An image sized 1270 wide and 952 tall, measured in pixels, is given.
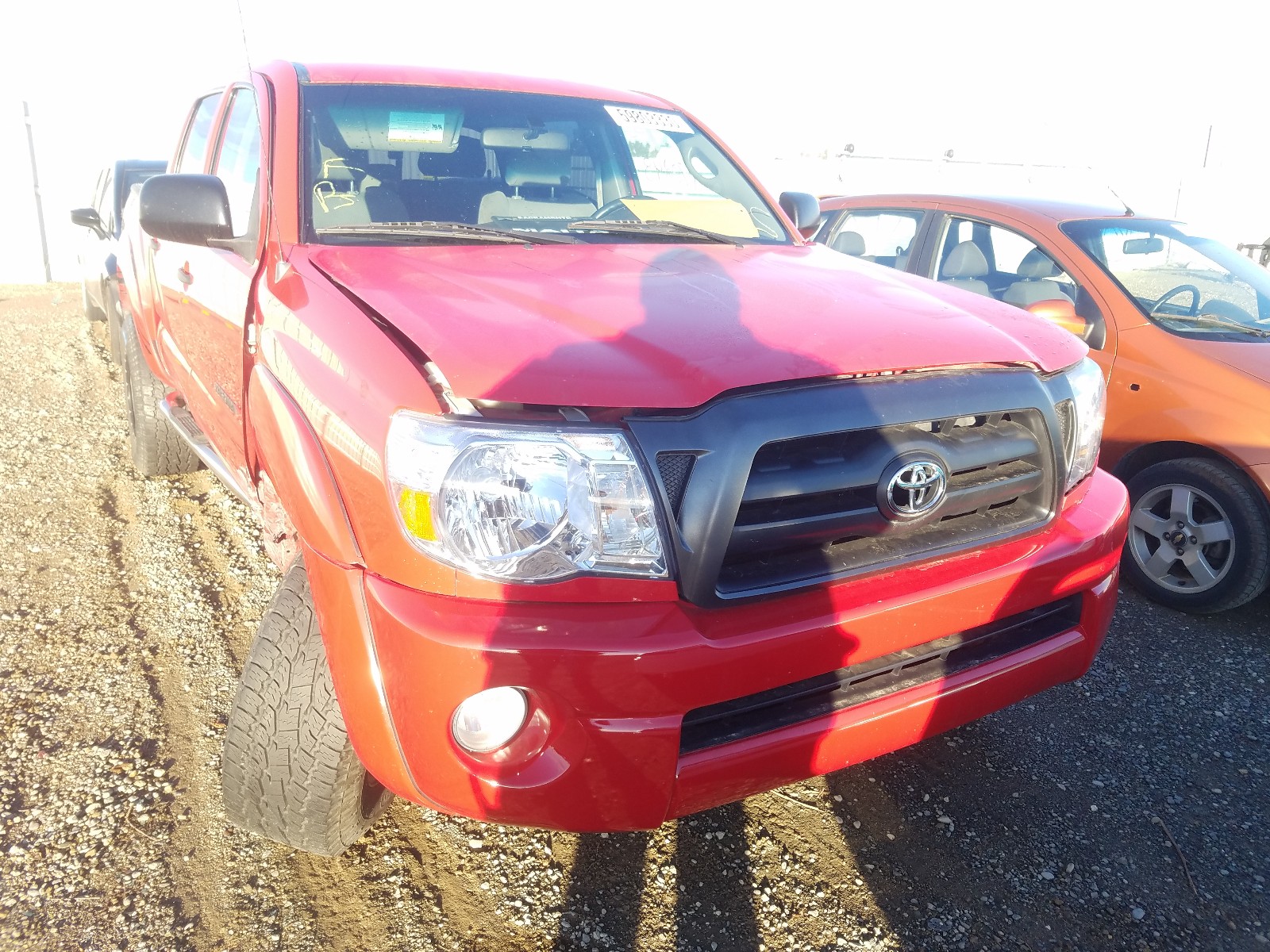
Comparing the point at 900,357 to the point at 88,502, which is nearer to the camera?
the point at 900,357

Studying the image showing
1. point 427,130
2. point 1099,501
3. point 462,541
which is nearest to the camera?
point 462,541

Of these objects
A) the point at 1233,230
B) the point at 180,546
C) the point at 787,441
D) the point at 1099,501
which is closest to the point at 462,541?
the point at 787,441

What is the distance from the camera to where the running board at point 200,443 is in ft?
9.55

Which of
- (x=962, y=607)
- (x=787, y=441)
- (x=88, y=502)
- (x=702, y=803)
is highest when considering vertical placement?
(x=787, y=441)

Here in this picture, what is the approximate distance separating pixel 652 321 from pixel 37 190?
51.0 feet

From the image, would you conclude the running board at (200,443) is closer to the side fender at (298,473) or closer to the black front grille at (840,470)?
the side fender at (298,473)

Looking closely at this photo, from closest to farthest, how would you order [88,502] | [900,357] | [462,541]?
[462,541] < [900,357] < [88,502]

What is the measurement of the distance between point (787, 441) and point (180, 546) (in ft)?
10.7

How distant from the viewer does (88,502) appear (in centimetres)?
436

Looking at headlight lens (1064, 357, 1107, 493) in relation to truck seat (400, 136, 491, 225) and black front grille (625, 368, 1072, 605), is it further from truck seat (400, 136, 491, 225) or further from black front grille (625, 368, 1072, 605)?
truck seat (400, 136, 491, 225)

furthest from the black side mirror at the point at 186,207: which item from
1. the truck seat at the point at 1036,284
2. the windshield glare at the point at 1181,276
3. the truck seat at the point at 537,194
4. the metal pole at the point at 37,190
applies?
Answer: the metal pole at the point at 37,190

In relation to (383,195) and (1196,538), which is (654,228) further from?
(1196,538)

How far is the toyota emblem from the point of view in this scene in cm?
173

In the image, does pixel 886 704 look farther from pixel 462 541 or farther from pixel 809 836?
pixel 462 541
